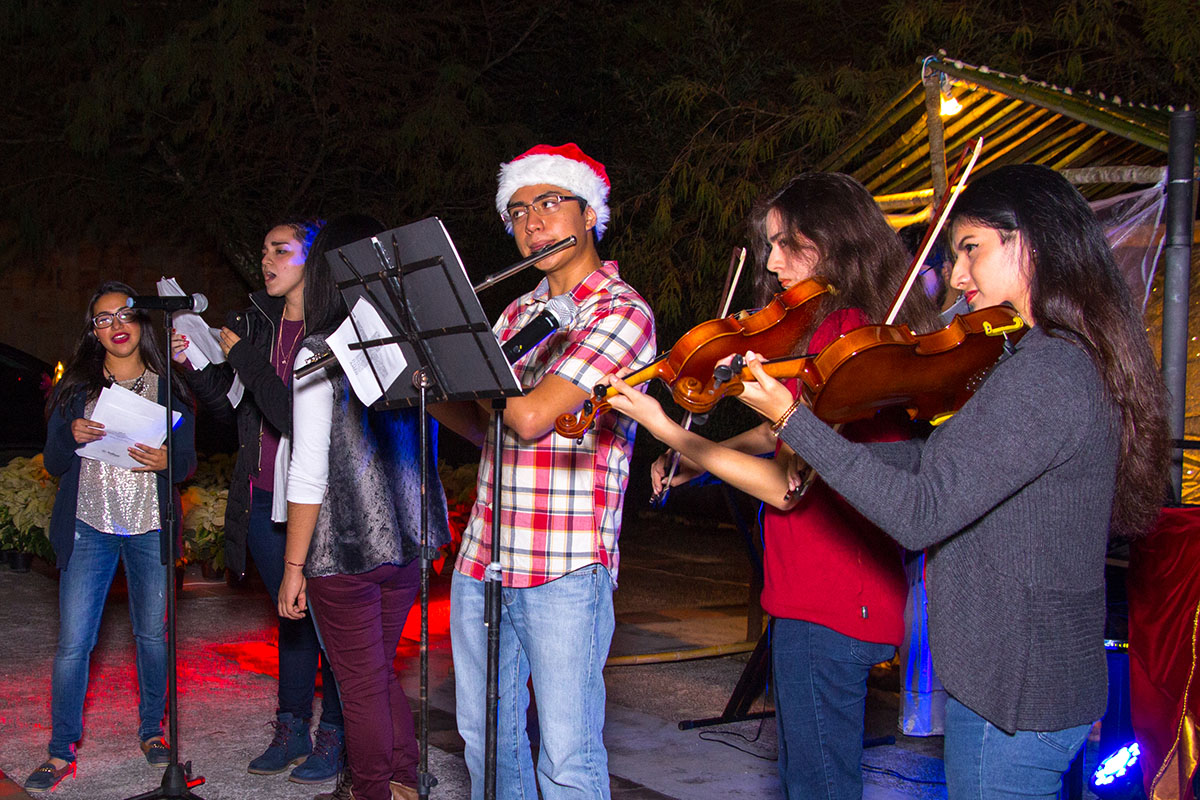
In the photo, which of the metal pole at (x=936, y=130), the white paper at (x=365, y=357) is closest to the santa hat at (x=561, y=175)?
the white paper at (x=365, y=357)

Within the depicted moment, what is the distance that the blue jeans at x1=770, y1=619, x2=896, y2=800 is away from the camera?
2.37m

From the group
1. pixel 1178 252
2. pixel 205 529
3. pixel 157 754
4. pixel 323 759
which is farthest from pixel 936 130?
pixel 205 529

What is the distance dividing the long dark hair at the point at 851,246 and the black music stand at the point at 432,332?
0.68 m

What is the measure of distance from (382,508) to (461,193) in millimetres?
8426

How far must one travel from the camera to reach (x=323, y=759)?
4.25 m

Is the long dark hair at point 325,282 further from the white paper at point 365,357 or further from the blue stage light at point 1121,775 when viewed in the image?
the blue stage light at point 1121,775

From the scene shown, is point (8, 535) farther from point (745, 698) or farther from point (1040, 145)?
point (1040, 145)

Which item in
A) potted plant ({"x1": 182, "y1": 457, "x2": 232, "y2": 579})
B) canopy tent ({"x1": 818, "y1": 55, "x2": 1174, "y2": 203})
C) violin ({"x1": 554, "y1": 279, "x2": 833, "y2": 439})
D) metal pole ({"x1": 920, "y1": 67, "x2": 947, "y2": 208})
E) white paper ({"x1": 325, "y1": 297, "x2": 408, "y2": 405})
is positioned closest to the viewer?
violin ({"x1": 554, "y1": 279, "x2": 833, "y2": 439})

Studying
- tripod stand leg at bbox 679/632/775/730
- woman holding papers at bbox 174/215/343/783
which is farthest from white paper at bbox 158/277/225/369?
tripod stand leg at bbox 679/632/775/730

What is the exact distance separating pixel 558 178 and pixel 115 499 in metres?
2.42

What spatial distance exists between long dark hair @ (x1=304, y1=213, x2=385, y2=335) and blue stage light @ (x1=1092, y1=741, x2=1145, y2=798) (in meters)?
2.75

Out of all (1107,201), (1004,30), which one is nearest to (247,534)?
(1107,201)

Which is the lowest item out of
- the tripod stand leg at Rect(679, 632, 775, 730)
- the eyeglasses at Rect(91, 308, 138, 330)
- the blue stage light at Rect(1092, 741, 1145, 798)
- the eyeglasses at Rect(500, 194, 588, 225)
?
the tripod stand leg at Rect(679, 632, 775, 730)

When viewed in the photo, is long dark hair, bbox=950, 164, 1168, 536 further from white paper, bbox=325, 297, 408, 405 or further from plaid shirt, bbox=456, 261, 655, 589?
white paper, bbox=325, 297, 408, 405
